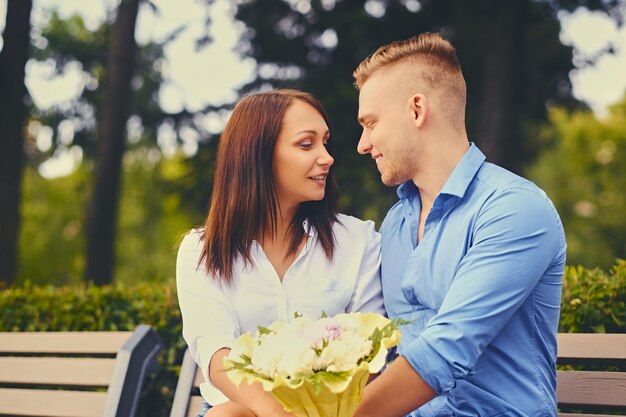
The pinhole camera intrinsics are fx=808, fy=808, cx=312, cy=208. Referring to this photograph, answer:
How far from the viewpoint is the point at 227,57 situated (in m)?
14.3

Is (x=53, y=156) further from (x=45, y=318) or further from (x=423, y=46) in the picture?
(x=423, y=46)

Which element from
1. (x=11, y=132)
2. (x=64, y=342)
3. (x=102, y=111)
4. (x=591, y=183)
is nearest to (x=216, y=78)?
(x=102, y=111)

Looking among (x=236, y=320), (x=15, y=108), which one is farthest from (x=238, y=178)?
(x=15, y=108)

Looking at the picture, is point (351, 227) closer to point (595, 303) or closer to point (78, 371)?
point (595, 303)

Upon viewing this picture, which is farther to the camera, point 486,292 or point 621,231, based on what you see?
point 621,231

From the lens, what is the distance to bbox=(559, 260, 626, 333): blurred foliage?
3.92 m

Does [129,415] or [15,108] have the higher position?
[15,108]

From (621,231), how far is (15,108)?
21.9 m

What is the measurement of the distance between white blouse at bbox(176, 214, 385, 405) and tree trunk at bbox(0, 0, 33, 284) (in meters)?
6.68

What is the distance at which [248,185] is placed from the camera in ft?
12.0

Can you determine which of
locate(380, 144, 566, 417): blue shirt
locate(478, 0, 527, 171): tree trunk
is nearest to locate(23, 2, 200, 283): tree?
locate(478, 0, 527, 171): tree trunk

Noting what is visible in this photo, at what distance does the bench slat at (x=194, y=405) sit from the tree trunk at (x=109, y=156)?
8.51 m

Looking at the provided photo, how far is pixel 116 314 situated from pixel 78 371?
27.3 inches

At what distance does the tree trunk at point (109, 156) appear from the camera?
12148 mm
